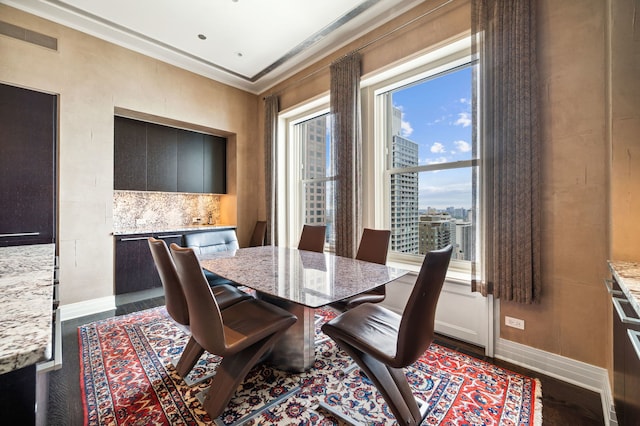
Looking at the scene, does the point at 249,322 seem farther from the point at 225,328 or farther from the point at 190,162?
the point at 190,162

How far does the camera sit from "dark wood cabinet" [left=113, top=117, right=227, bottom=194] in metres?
3.70

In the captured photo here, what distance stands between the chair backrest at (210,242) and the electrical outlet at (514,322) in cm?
281

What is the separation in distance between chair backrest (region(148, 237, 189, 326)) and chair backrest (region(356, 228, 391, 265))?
59.5 inches

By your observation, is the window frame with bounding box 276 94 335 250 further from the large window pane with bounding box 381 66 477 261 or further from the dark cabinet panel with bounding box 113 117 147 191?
the dark cabinet panel with bounding box 113 117 147 191

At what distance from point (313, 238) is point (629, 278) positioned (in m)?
2.36

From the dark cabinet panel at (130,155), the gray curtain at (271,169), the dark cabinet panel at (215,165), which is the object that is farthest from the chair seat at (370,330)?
the dark cabinet panel at (215,165)

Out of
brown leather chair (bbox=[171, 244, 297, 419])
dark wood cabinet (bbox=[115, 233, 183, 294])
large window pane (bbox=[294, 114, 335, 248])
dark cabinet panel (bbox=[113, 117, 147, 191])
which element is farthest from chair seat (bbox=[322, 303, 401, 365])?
dark cabinet panel (bbox=[113, 117, 147, 191])

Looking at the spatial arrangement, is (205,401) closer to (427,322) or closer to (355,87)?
(427,322)

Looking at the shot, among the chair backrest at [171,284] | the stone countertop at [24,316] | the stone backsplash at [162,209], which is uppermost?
the stone backsplash at [162,209]

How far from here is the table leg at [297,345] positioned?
1.93 metres

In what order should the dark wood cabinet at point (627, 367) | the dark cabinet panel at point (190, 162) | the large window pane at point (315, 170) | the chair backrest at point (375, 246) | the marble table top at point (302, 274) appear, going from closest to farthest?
the dark wood cabinet at point (627, 367)
the marble table top at point (302, 274)
the chair backrest at point (375, 246)
the large window pane at point (315, 170)
the dark cabinet panel at point (190, 162)

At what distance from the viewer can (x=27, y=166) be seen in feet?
9.47

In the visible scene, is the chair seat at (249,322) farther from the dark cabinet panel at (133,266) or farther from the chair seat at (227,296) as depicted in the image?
the dark cabinet panel at (133,266)

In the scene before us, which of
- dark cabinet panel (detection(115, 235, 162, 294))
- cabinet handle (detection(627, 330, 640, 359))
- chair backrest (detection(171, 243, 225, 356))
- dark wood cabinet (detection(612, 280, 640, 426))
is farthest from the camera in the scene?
dark cabinet panel (detection(115, 235, 162, 294))
